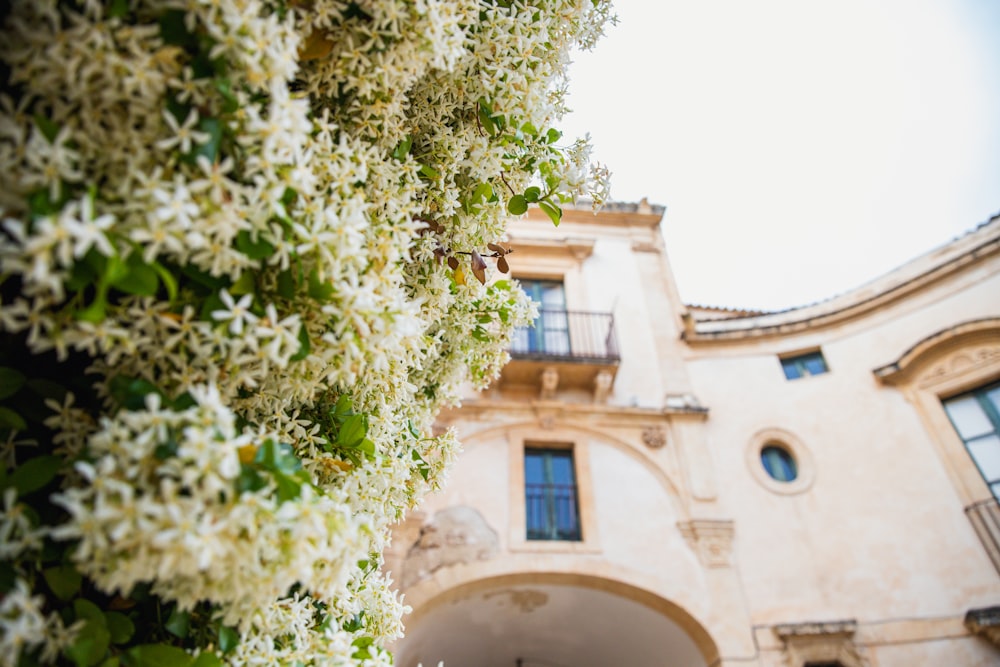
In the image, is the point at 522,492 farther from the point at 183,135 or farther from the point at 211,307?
the point at 183,135

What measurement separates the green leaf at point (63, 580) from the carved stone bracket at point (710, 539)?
7669 millimetres

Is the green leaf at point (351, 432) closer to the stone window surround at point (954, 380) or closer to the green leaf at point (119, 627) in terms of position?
the green leaf at point (119, 627)

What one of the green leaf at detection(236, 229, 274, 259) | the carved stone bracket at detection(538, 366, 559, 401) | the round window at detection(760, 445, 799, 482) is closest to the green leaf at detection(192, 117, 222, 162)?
the green leaf at detection(236, 229, 274, 259)

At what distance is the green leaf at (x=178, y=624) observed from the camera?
1.33m

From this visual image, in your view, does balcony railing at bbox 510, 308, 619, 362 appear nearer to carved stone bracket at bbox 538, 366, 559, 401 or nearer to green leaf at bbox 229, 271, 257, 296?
carved stone bracket at bbox 538, 366, 559, 401

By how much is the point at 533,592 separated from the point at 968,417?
6263 millimetres

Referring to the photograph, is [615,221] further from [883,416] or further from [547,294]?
[883,416]

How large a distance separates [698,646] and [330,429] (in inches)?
285

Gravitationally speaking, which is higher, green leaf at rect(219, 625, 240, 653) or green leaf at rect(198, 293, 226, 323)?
green leaf at rect(198, 293, 226, 323)

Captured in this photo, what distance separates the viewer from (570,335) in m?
9.62

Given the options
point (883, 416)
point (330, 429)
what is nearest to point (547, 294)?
point (883, 416)

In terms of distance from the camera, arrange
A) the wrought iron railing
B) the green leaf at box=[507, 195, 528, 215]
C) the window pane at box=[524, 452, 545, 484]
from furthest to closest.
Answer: the window pane at box=[524, 452, 545, 484]
the wrought iron railing
the green leaf at box=[507, 195, 528, 215]

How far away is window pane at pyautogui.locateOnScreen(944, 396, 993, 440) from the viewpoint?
7770 mm

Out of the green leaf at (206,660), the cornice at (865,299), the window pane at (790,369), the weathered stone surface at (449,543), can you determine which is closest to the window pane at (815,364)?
the window pane at (790,369)
